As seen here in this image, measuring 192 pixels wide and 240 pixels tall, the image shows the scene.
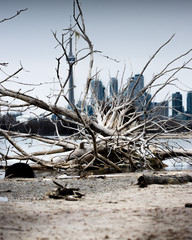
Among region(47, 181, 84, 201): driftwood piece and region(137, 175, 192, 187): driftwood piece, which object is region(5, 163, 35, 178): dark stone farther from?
region(47, 181, 84, 201): driftwood piece

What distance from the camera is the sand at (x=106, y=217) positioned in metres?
1.79

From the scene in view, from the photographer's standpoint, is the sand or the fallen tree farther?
the fallen tree

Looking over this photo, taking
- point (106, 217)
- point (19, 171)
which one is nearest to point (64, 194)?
point (106, 217)

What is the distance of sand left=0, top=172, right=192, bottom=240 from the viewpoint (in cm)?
179

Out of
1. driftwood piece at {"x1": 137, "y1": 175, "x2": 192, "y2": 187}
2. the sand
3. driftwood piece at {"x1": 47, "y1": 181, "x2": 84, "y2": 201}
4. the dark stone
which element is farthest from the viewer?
the dark stone

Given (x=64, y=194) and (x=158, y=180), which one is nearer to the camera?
(x=64, y=194)

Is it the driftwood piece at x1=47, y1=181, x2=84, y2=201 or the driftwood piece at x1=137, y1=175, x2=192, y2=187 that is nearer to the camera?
the driftwood piece at x1=47, y1=181, x2=84, y2=201

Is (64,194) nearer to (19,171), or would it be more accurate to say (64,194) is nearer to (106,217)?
A: (106,217)

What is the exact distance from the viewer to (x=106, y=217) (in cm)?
221

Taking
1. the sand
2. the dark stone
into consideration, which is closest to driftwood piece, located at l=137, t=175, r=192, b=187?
the sand

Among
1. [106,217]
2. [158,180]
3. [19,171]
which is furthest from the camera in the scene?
[19,171]

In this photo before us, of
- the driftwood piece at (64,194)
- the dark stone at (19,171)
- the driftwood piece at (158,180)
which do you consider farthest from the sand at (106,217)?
the dark stone at (19,171)

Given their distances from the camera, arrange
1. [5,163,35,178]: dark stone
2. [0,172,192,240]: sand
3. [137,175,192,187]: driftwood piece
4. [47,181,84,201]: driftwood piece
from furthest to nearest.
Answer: [5,163,35,178]: dark stone
[137,175,192,187]: driftwood piece
[47,181,84,201]: driftwood piece
[0,172,192,240]: sand

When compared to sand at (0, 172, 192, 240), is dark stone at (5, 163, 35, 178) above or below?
above
